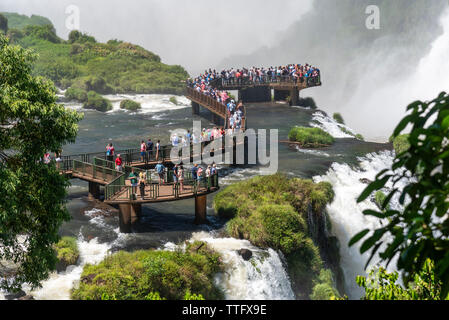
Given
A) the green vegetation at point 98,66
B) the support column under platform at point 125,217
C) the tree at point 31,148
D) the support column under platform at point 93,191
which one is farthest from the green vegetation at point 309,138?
the green vegetation at point 98,66

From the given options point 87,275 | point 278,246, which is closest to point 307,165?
point 278,246

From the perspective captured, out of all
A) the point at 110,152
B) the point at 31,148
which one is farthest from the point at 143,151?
the point at 31,148

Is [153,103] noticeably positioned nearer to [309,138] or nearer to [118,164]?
[309,138]

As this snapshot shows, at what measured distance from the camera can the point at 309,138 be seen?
36469 mm

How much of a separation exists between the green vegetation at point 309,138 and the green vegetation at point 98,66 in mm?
33433

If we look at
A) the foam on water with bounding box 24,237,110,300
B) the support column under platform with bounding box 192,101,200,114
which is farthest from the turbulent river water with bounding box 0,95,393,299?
the support column under platform with bounding box 192,101,200,114

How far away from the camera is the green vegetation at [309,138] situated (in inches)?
1426

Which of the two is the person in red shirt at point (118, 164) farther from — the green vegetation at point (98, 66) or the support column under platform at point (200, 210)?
the green vegetation at point (98, 66)

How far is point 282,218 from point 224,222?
2501 millimetres

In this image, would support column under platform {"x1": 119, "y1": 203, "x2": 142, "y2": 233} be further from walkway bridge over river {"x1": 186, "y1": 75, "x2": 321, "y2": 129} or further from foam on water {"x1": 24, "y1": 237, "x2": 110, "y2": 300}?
walkway bridge over river {"x1": 186, "y1": 75, "x2": 321, "y2": 129}

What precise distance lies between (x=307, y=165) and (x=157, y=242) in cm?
1288

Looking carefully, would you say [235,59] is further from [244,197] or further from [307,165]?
[244,197]

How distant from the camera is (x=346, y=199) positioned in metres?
26.5

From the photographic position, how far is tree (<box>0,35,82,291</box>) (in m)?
12.7
